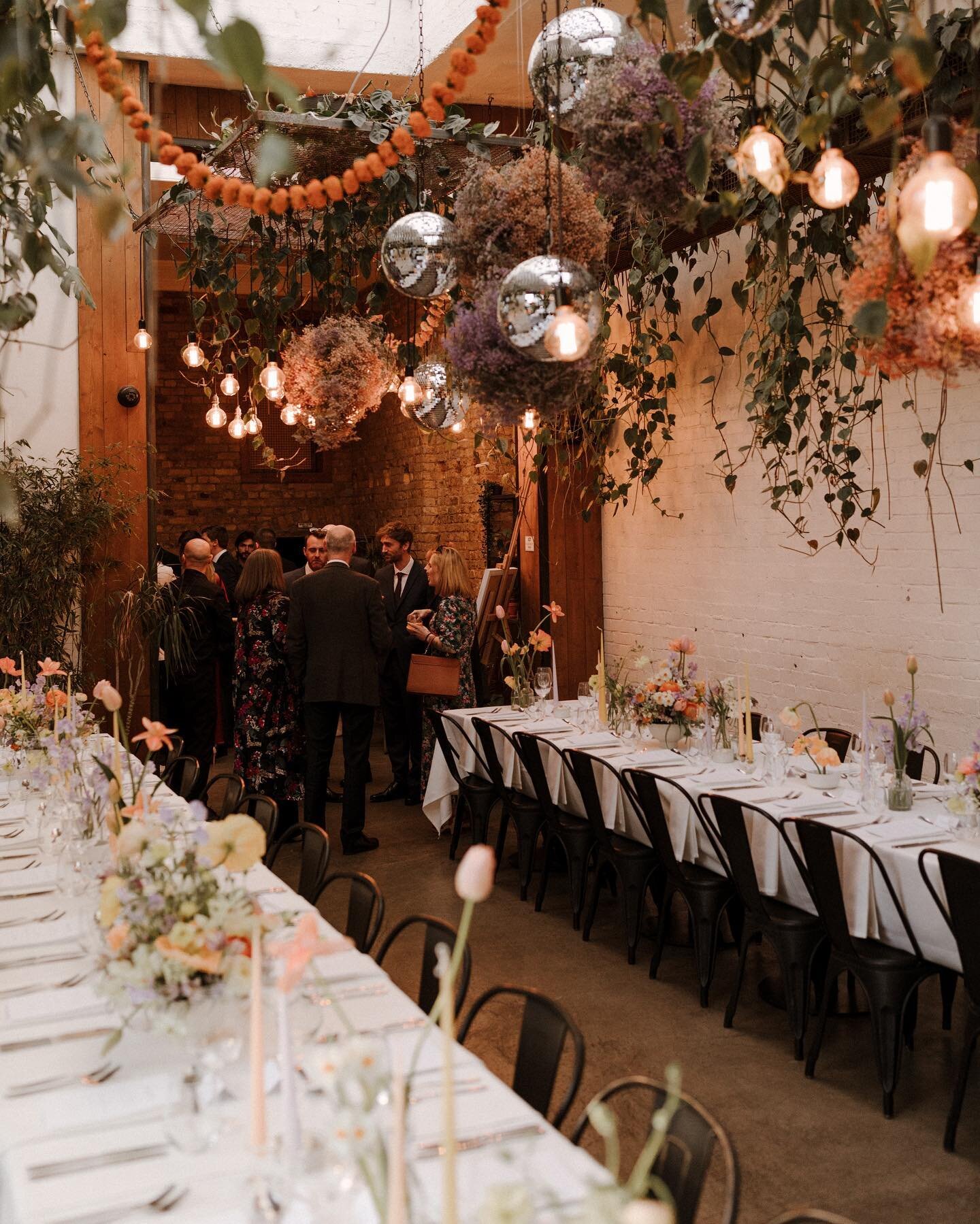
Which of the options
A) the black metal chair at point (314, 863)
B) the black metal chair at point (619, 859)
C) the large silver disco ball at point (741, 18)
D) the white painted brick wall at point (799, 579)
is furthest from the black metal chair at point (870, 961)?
the large silver disco ball at point (741, 18)

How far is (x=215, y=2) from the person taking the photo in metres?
7.51

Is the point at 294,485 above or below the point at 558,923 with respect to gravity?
above

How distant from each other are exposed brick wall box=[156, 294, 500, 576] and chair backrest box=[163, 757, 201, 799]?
235 inches

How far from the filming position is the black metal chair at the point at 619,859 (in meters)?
5.20

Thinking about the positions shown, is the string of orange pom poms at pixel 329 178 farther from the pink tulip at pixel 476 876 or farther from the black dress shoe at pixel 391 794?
the black dress shoe at pixel 391 794

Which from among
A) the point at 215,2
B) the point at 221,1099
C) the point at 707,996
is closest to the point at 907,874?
the point at 707,996

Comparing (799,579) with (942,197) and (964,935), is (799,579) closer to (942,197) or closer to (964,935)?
(964,935)

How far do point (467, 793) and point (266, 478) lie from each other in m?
8.36

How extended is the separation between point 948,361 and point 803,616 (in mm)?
4066

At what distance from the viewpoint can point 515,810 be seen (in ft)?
20.5

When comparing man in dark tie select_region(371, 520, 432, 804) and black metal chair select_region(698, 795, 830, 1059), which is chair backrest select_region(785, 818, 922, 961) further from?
man in dark tie select_region(371, 520, 432, 804)

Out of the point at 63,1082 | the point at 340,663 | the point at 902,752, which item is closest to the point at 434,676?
the point at 340,663

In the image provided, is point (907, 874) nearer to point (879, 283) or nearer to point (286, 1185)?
point (879, 283)

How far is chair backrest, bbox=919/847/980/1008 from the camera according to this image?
11.2ft
